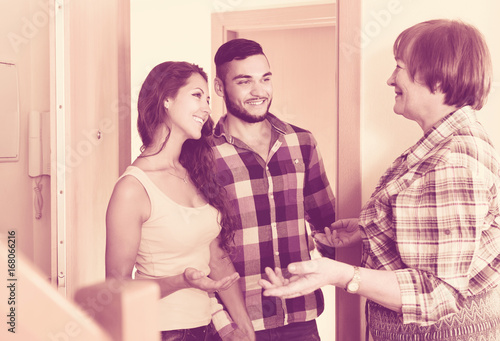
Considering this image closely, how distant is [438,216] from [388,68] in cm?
38

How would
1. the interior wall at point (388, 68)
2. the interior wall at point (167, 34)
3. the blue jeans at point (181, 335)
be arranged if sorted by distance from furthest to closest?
the interior wall at point (167, 34) → the blue jeans at point (181, 335) → the interior wall at point (388, 68)

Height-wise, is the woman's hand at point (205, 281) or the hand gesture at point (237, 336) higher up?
the woman's hand at point (205, 281)

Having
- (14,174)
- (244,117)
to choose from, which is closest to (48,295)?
(244,117)

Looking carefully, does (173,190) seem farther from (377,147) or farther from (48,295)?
(48,295)

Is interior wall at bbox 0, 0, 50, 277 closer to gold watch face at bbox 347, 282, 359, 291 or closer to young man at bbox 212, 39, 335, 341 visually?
young man at bbox 212, 39, 335, 341

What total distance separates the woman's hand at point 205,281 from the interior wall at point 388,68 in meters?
0.32

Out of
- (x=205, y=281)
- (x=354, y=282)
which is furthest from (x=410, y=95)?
(x=205, y=281)

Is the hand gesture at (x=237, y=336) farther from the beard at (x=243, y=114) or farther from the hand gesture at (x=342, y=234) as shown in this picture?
the beard at (x=243, y=114)

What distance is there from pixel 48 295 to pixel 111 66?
126 centimetres

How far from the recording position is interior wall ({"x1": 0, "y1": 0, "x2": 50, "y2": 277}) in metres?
1.72

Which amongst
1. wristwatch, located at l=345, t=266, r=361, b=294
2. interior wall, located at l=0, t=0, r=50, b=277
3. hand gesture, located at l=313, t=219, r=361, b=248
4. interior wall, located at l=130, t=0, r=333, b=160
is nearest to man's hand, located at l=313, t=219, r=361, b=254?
hand gesture, located at l=313, t=219, r=361, b=248

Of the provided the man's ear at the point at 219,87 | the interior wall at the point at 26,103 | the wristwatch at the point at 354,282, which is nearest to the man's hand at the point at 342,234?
the wristwatch at the point at 354,282

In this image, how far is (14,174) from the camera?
175 cm

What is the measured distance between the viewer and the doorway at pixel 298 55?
4.03 ft
